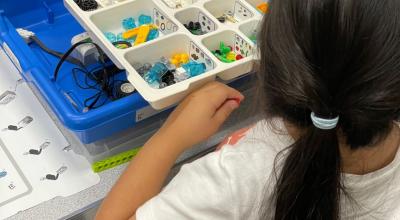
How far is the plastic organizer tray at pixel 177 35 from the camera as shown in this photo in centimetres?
73

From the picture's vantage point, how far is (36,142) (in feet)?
2.57

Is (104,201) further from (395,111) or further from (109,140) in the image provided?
(395,111)

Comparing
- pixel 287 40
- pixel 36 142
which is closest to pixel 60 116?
pixel 36 142

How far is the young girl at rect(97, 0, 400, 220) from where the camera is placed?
436 millimetres

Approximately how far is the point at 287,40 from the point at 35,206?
436 mm

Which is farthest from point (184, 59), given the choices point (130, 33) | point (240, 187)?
point (240, 187)

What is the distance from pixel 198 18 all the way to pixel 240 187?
1.36ft

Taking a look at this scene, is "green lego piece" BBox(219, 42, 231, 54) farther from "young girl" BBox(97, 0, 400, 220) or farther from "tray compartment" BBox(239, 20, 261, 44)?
"young girl" BBox(97, 0, 400, 220)

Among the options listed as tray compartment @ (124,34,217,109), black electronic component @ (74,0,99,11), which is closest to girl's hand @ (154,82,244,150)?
tray compartment @ (124,34,217,109)

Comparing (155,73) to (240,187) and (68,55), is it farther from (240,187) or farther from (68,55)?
(240,187)

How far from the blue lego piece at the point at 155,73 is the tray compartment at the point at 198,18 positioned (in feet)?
0.32

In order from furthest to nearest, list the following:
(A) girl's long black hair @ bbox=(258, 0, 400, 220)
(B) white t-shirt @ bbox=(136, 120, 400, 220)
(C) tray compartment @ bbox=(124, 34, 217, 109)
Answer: (C) tray compartment @ bbox=(124, 34, 217, 109), (B) white t-shirt @ bbox=(136, 120, 400, 220), (A) girl's long black hair @ bbox=(258, 0, 400, 220)

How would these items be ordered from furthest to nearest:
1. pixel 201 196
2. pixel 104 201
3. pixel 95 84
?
pixel 95 84 → pixel 104 201 → pixel 201 196

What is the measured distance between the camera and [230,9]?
2.99 feet
